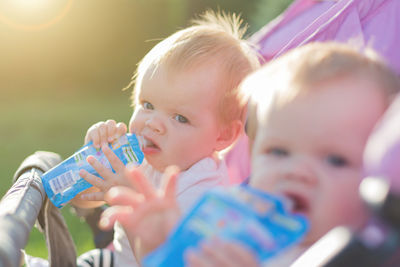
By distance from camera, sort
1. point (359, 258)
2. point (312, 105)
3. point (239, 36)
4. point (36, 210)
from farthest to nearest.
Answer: point (239, 36) → point (36, 210) → point (312, 105) → point (359, 258)

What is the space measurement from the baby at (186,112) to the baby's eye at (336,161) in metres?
0.57

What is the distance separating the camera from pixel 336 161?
0.69 metres

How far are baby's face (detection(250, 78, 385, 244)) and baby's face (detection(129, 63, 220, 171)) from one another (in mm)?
560

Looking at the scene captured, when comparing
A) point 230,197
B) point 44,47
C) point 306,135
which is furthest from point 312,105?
point 44,47

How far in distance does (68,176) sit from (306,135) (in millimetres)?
650

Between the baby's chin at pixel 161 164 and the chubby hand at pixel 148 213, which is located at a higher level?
the baby's chin at pixel 161 164

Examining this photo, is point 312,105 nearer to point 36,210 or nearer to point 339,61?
point 339,61

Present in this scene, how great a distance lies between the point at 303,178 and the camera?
0.67 metres

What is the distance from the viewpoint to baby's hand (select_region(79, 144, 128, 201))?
3.62 feet

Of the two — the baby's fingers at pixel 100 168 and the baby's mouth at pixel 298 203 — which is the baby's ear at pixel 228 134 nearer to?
the baby's fingers at pixel 100 168

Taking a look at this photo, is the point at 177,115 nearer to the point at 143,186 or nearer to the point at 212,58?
the point at 212,58

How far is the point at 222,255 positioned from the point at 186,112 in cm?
72

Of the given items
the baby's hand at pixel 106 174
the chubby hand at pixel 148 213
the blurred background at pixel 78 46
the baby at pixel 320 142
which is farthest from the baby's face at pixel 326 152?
the blurred background at pixel 78 46

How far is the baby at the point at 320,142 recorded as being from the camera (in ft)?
2.21
